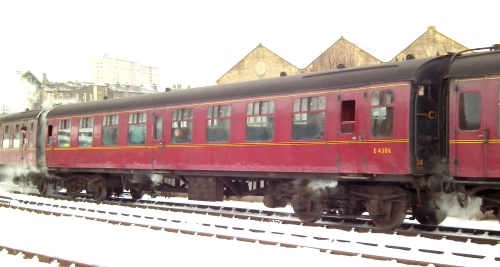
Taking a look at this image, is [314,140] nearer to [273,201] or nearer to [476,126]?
[273,201]

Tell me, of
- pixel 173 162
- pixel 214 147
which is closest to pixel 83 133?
pixel 173 162

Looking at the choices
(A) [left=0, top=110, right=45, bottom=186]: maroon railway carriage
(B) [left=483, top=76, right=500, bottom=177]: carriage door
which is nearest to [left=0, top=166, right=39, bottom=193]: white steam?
(A) [left=0, top=110, right=45, bottom=186]: maroon railway carriage

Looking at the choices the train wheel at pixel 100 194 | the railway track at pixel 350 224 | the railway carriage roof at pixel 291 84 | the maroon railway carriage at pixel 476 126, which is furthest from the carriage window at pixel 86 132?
the maroon railway carriage at pixel 476 126

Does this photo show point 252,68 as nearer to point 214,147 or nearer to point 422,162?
point 214,147

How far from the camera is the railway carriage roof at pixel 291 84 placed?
10896 mm

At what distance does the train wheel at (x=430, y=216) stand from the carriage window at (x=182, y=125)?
6431 millimetres

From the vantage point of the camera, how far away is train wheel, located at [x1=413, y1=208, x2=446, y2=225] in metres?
11.7

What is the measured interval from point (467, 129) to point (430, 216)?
2691 mm

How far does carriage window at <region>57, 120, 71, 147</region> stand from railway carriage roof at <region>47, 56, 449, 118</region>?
7.81 feet

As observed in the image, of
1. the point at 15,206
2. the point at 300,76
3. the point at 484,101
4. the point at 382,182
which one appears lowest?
the point at 15,206

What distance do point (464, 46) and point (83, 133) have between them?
23.3m

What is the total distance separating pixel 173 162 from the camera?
1579 cm

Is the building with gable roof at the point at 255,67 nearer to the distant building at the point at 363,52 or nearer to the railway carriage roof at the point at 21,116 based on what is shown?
the distant building at the point at 363,52

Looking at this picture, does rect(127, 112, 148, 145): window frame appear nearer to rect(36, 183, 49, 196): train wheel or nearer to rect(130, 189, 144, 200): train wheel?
rect(130, 189, 144, 200): train wheel
